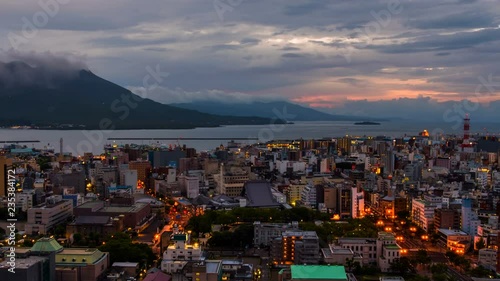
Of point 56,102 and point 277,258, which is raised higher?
point 56,102

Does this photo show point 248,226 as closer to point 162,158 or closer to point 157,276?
point 157,276

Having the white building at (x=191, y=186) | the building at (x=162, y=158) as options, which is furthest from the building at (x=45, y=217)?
the building at (x=162, y=158)

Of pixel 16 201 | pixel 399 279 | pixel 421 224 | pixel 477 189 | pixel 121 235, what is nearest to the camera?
pixel 399 279

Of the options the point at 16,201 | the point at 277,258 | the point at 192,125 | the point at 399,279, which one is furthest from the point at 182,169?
the point at 192,125

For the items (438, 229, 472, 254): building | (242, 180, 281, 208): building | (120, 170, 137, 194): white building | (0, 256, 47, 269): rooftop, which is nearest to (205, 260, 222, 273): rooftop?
(0, 256, 47, 269): rooftop

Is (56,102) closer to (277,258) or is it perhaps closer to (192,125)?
(192,125)

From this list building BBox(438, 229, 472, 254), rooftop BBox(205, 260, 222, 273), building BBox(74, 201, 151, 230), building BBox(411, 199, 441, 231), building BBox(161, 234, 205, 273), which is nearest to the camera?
rooftop BBox(205, 260, 222, 273)

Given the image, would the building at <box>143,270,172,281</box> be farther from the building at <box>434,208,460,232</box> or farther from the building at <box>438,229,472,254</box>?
the building at <box>434,208,460,232</box>

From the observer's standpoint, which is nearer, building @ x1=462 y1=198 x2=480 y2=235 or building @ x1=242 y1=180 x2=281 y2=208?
building @ x1=462 y1=198 x2=480 y2=235

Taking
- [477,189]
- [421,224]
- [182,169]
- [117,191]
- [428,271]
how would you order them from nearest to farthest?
[428,271] → [421,224] → [117,191] → [477,189] → [182,169]
